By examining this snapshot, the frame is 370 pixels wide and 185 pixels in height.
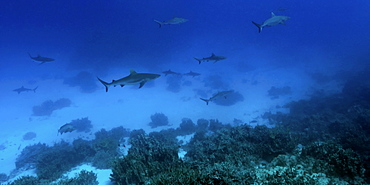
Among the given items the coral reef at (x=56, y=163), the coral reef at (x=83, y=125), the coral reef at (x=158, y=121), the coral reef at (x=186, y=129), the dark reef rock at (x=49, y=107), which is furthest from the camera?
the dark reef rock at (x=49, y=107)

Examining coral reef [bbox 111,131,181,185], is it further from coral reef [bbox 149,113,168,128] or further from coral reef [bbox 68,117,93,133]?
coral reef [bbox 68,117,93,133]

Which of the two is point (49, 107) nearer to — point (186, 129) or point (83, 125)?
point (83, 125)

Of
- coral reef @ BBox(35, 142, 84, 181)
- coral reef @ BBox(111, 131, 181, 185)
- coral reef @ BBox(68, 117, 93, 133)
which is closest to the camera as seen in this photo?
coral reef @ BBox(111, 131, 181, 185)

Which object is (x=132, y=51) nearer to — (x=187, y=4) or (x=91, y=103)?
(x=91, y=103)

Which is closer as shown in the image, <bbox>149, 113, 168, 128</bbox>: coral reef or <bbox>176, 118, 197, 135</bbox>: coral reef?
<bbox>176, 118, 197, 135</bbox>: coral reef

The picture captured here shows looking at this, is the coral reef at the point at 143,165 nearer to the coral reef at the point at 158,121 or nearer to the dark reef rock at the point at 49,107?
the coral reef at the point at 158,121

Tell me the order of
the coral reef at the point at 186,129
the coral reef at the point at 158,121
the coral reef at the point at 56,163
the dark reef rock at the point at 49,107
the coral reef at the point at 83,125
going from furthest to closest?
the dark reef rock at the point at 49,107, the coral reef at the point at 83,125, the coral reef at the point at 158,121, the coral reef at the point at 186,129, the coral reef at the point at 56,163

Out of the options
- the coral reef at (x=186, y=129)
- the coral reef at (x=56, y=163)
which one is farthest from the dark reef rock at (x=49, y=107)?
the coral reef at (x=186, y=129)

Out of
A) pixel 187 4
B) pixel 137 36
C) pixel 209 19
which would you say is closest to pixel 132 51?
pixel 137 36

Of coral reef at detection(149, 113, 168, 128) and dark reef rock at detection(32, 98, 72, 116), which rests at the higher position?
coral reef at detection(149, 113, 168, 128)

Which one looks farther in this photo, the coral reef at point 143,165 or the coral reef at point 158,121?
the coral reef at point 158,121

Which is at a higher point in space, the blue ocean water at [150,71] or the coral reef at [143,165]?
the coral reef at [143,165]

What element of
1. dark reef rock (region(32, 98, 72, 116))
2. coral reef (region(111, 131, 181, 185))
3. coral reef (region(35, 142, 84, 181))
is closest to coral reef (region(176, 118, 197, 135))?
coral reef (region(35, 142, 84, 181))

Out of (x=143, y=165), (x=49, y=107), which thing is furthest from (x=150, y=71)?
(x=143, y=165)
